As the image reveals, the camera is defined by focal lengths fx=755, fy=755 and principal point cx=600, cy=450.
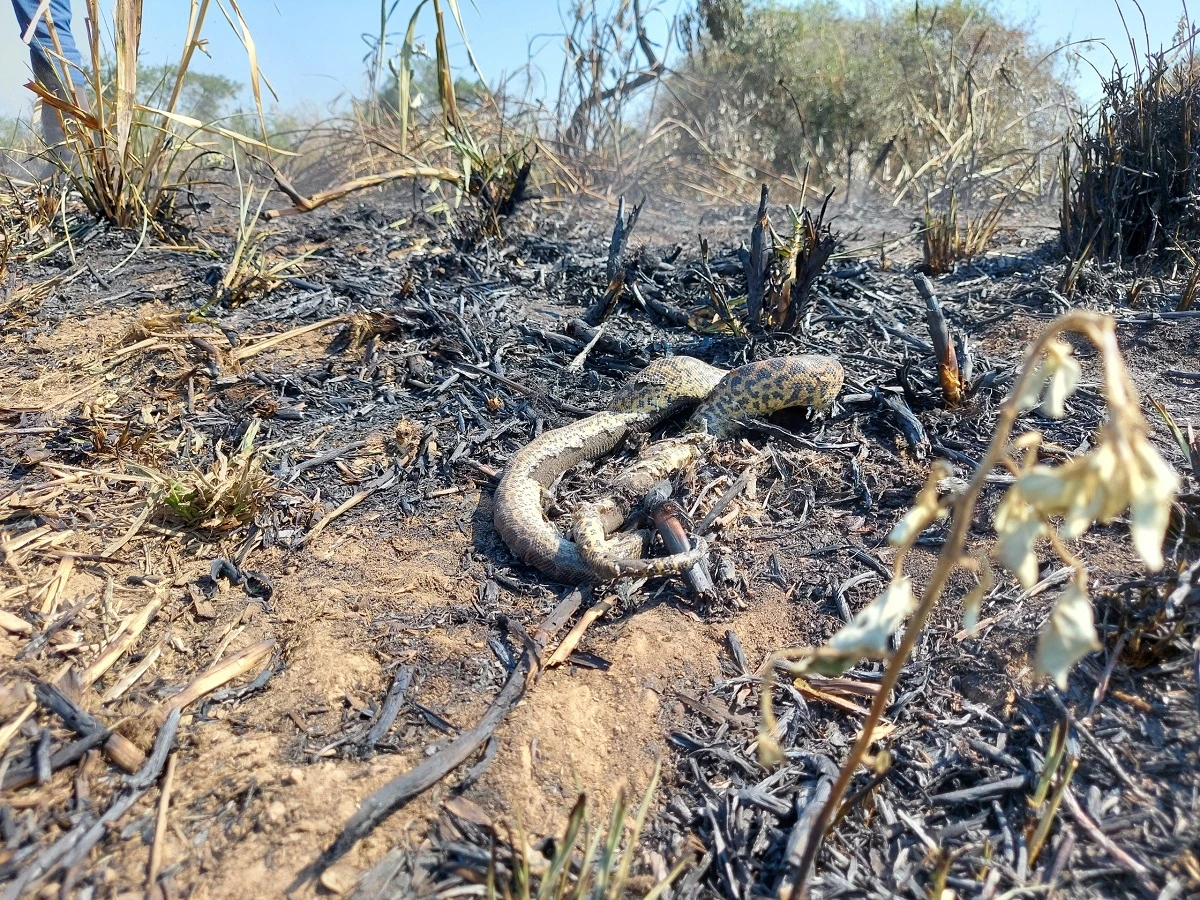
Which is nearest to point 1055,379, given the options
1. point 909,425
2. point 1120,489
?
point 1120,489

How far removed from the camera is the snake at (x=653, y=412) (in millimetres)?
3549

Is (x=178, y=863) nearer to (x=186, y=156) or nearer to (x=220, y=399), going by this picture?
(x=220, y=399)

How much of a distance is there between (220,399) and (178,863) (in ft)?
9.41

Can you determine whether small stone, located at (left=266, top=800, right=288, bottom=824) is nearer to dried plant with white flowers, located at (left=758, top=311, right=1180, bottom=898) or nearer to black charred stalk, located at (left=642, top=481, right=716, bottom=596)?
dried plant with white flowers, located at (left=758, top=311, right=1180, bottom=898)

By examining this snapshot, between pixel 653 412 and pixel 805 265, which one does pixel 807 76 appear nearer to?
pixel 805 265

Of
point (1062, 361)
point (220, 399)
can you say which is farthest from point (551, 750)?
point (220, 399)

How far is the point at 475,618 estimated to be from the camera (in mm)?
3016

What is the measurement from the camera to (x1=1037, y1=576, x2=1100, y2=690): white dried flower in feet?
3.38

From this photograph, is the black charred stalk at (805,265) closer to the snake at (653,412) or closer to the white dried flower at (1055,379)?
the snake at (653,412)

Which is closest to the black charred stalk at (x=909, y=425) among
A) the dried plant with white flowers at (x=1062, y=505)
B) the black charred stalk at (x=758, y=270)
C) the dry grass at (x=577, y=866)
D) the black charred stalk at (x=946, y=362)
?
the black charred stalk at (x=946, y=362)

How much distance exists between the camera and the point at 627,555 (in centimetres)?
338

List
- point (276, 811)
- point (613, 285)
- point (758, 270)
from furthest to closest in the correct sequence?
point (613, 285) < point (758, 270) < point (276, 811)

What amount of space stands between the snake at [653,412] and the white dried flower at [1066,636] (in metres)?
2.39

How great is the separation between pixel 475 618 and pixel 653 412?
1852mm
